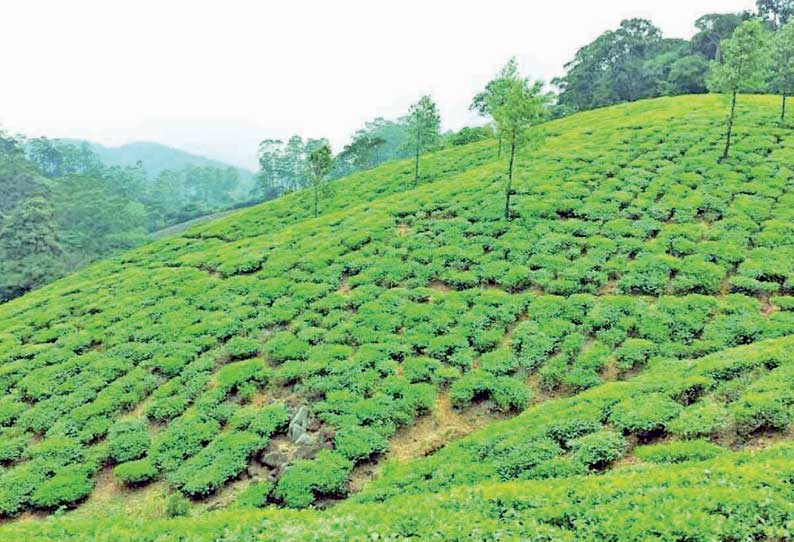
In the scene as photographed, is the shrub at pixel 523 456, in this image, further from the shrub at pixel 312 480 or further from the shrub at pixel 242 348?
the shrub at pixel 242 348

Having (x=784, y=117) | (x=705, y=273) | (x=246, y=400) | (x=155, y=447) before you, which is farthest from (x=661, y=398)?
(x=784, y=117)

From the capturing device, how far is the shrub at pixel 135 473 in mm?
16672

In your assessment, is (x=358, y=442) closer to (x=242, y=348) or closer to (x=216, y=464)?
(x=216, y=464)

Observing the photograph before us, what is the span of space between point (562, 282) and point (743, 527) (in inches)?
624

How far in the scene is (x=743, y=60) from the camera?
109 feet

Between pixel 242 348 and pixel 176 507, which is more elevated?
pixel 242 348

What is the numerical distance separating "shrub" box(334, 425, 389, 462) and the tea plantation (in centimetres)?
7

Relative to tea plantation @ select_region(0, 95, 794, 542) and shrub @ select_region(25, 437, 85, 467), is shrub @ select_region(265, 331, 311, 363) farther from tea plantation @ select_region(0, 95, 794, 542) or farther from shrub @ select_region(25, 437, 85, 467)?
shrub @ select_region(25, 437, 85, 467)

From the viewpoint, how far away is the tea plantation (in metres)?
11.2

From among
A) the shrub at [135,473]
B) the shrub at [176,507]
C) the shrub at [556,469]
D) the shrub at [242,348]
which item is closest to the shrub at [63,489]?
the shrub at [135,473]

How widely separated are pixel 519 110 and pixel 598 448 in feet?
68.0

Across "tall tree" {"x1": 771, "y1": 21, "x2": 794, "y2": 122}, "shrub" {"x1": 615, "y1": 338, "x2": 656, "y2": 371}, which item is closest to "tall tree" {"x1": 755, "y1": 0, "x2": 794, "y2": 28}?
"tall tree" {"x1": 771, "y1": 21, "x2": 794, "y2": 122}

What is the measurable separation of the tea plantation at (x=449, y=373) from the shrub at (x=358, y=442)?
0.22ft

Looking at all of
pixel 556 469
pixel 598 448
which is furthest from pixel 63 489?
pixel 598 448
